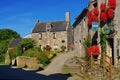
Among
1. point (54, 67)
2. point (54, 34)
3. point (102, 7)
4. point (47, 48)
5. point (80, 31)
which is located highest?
point (102, 7)

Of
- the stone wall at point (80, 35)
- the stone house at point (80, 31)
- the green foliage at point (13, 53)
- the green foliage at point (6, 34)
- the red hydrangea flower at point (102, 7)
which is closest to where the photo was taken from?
the red hydrangea flower at point (102, 7)

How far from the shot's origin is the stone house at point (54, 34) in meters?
59.0

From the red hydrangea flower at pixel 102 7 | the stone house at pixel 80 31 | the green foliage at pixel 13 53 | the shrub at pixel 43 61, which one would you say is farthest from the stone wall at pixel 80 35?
the green foliage at pixel 13 53

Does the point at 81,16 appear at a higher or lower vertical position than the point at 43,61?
higher

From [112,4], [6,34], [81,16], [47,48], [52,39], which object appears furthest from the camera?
[6,34]

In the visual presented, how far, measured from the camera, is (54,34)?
6025cm

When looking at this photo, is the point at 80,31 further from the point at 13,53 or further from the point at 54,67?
the point at 13,53

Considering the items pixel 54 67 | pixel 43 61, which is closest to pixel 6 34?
pixel 43 61

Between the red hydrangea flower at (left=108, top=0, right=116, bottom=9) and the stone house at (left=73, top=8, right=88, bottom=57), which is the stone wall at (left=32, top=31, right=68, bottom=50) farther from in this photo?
the red hydrangea flower at (left=108, top=0, right=116, bottom=9)

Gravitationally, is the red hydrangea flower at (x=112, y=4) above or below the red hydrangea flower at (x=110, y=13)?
above

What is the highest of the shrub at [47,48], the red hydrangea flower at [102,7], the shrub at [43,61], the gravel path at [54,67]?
the red hydrangea flower at [102,7]

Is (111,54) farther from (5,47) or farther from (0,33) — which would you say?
(0,33)

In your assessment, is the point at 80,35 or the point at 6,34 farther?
the point at 6,34

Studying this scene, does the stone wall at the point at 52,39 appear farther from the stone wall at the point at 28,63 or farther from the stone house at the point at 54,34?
the stone wall at the point at 28,63
